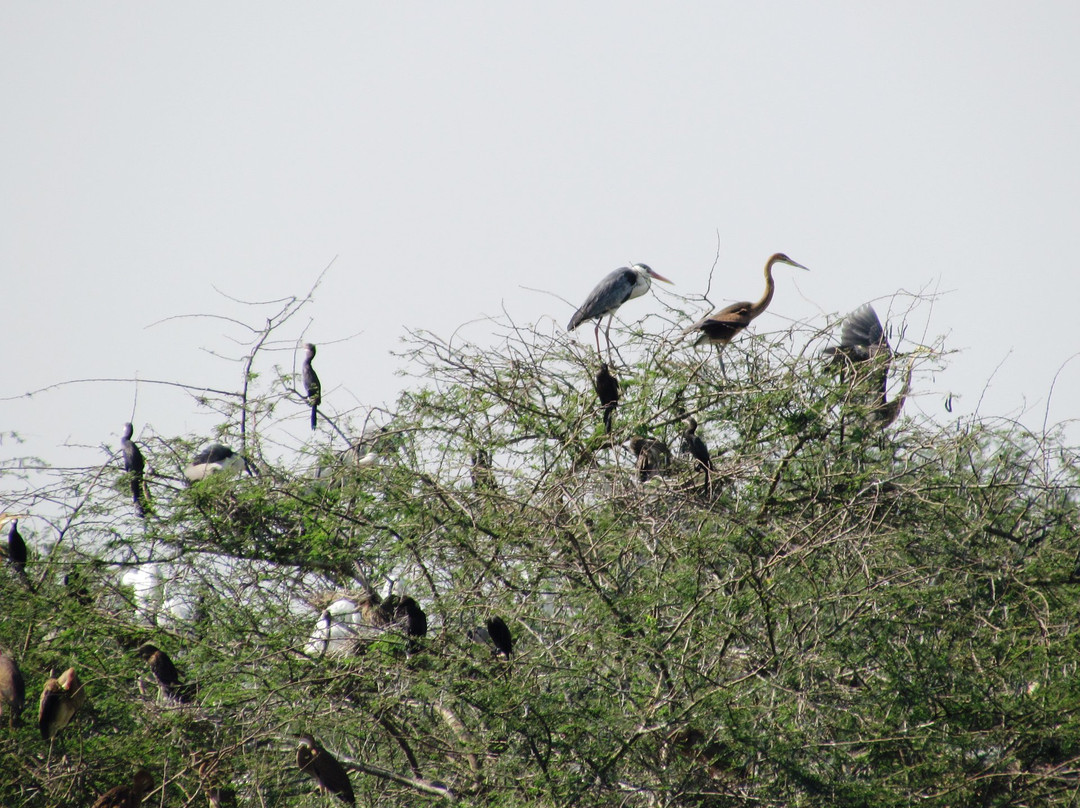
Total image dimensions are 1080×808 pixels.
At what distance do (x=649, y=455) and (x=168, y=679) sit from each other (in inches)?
85.0

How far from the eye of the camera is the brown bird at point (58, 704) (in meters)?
4.14

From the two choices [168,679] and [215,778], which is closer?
[215,778]

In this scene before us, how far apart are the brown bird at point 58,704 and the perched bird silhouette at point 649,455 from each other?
235 cm

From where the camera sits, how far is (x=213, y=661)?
456 cm

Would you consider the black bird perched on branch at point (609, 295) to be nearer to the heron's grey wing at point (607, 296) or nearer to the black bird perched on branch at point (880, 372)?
the heron's grey wing at point (607, 296)

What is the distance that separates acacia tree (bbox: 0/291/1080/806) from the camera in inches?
151

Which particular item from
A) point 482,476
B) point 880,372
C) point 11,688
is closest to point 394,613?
point 482,476

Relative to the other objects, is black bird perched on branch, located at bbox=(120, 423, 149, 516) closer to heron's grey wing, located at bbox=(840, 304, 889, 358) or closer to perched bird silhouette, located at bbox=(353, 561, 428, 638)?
perched bird silhouette, located at bbox=(353, 561, 428, 638)

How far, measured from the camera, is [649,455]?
4.95m

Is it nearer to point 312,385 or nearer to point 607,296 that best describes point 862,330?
point 607,296

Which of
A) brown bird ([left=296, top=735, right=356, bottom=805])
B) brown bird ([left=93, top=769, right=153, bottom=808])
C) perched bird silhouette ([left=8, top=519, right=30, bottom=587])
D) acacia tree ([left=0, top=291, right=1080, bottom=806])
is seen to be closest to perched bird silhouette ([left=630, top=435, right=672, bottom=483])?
acacia tree ([left=0, top=291, right=1080, bottom=806])

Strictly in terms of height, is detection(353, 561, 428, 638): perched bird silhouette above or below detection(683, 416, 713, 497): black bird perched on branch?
below

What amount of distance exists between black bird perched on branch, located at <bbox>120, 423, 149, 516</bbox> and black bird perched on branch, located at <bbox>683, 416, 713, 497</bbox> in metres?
2.60

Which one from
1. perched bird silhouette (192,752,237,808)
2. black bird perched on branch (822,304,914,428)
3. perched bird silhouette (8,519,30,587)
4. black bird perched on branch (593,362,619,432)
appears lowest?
perched bird silhouette (192,752,237,808)
